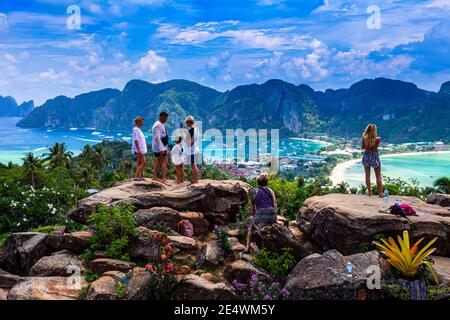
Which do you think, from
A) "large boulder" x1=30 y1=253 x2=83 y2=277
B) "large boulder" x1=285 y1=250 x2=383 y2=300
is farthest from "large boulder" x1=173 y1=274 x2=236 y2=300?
"large boulder" x1=30 y1=253 x2=83 y2=277

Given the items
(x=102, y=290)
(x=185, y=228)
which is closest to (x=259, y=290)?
(x=102, y=290)

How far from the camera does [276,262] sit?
7.99 metres

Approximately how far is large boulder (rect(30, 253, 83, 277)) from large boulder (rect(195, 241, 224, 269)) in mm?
2681

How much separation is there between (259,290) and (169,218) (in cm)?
391

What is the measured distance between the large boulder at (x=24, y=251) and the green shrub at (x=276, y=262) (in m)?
5.48

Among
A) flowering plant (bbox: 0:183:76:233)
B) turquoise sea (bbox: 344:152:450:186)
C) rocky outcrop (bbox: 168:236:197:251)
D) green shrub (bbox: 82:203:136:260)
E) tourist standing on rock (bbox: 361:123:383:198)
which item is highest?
tourist standing on rock (bbox: 361:123:383:198)

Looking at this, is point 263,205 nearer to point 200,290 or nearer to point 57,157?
point 200,290

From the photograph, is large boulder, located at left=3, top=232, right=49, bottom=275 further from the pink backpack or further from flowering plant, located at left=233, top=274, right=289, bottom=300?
the pink backpack

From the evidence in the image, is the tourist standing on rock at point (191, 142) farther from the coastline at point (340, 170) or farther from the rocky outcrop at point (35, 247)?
the coastline at point (340, 170)

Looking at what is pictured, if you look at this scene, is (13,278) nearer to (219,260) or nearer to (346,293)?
(219,260)

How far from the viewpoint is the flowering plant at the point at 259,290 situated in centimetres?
691

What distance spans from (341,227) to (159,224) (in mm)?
4568

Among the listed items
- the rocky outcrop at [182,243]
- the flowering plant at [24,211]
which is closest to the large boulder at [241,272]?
the rocky outcrop at [182,243]

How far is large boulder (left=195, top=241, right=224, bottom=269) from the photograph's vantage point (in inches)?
326
